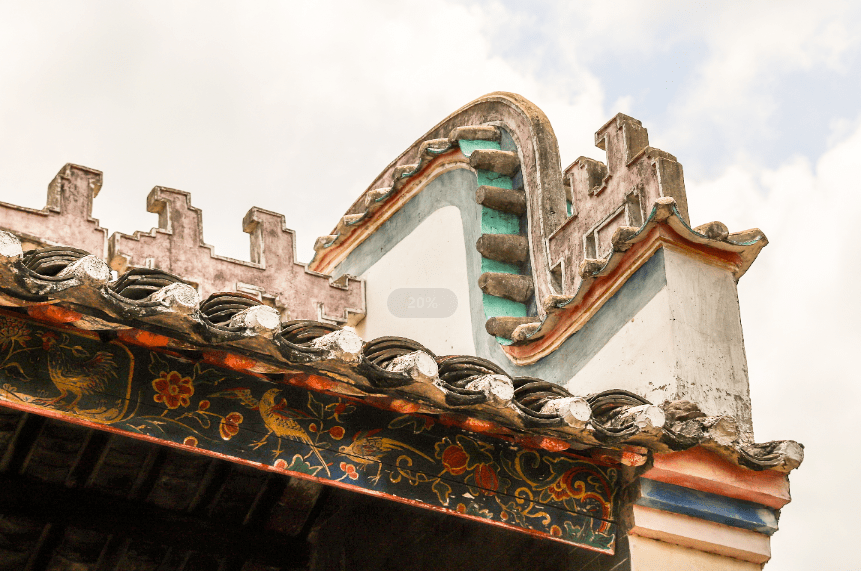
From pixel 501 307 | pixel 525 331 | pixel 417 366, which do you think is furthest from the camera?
pixel 501 307

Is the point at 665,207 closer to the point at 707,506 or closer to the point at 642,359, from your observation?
the point at 642,359

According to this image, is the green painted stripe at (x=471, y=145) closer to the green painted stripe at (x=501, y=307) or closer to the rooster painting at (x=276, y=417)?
the green painted stripe at (x=501, y=307)

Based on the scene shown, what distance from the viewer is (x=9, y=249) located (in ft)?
11.1

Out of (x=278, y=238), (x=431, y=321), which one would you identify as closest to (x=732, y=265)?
(x=431, y=321)

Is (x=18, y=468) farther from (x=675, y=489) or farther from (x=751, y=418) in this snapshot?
(x=751, y=418)

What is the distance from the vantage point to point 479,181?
7512 mm

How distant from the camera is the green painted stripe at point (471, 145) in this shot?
761 cm

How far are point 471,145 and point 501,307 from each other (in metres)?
1.25

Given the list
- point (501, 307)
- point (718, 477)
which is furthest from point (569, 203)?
point (718, 477)

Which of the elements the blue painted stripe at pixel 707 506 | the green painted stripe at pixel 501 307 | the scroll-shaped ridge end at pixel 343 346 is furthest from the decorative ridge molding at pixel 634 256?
the scroll-shaped ridge end at pixel 343 346

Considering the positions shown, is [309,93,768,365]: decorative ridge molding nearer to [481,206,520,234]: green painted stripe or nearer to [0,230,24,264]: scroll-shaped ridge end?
[481,206,520,234]: green painted stripe

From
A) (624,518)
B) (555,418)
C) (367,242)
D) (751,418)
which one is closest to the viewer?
(555,418)

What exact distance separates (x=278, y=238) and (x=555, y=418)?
357cm

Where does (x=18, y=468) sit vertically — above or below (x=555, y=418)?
below
